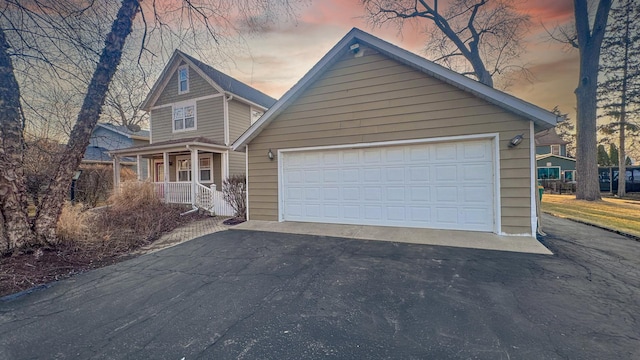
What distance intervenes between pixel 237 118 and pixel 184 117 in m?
3.14

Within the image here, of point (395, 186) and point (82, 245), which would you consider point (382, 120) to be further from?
point (82, 245)

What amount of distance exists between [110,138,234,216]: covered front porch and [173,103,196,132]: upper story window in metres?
1.55

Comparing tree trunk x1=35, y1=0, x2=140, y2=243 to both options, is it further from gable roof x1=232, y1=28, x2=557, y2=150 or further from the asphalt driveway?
gable roof x1=232, y1=28, x2=557, y2=150

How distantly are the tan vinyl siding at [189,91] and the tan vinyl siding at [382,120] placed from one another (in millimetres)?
7699

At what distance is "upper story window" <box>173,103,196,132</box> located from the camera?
1418 cm

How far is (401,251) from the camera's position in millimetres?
4980

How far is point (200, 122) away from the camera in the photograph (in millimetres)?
13953

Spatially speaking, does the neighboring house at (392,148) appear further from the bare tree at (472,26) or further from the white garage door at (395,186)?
the bare tree at (472,26)

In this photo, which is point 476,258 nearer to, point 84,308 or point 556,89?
A: point 84,308

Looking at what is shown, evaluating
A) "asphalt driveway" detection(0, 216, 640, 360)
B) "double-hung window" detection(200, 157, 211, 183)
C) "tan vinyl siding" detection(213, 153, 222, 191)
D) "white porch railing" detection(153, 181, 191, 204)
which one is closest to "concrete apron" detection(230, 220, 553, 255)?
"asphalt driveway" detection(0, 216, 640, 360)

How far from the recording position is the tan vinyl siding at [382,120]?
5.75 metres

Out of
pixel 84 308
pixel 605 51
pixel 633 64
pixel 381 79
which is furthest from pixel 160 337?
pixel 633 64

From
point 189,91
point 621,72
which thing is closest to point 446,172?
point 189,91

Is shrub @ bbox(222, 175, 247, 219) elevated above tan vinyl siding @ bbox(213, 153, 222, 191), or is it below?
below
